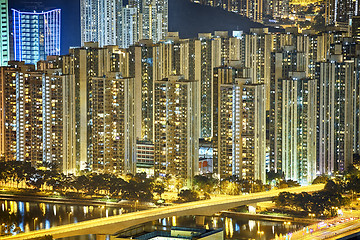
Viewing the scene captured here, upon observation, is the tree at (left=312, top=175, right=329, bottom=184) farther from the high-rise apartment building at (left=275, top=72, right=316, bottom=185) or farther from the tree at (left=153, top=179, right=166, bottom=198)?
the tree at (left=153, top=179, right=166, bottom=198)

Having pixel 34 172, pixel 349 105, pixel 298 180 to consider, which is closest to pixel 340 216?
pixel 298 180

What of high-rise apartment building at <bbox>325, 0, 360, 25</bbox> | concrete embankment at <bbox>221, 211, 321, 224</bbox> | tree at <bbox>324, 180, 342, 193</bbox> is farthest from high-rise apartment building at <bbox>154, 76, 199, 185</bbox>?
high-rise apartment building at <bbox>325, 0, 360, 25</bbox>

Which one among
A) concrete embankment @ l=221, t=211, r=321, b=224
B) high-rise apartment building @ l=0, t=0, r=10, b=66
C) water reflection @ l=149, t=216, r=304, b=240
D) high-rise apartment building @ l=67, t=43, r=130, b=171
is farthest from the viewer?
high-rise apartment building @ l=0, t=0, r=10, b=66

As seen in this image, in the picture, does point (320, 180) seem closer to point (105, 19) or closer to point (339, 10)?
point (339, 10)

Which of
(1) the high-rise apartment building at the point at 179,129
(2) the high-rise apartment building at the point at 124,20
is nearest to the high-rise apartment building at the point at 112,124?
(1) the high-rise apartment building at the point at 179,129

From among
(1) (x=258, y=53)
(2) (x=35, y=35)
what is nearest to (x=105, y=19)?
(2) (x=35, y=35)

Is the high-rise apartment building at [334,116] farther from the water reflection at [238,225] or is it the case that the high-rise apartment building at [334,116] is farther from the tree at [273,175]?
the water reflection at [238,225]
